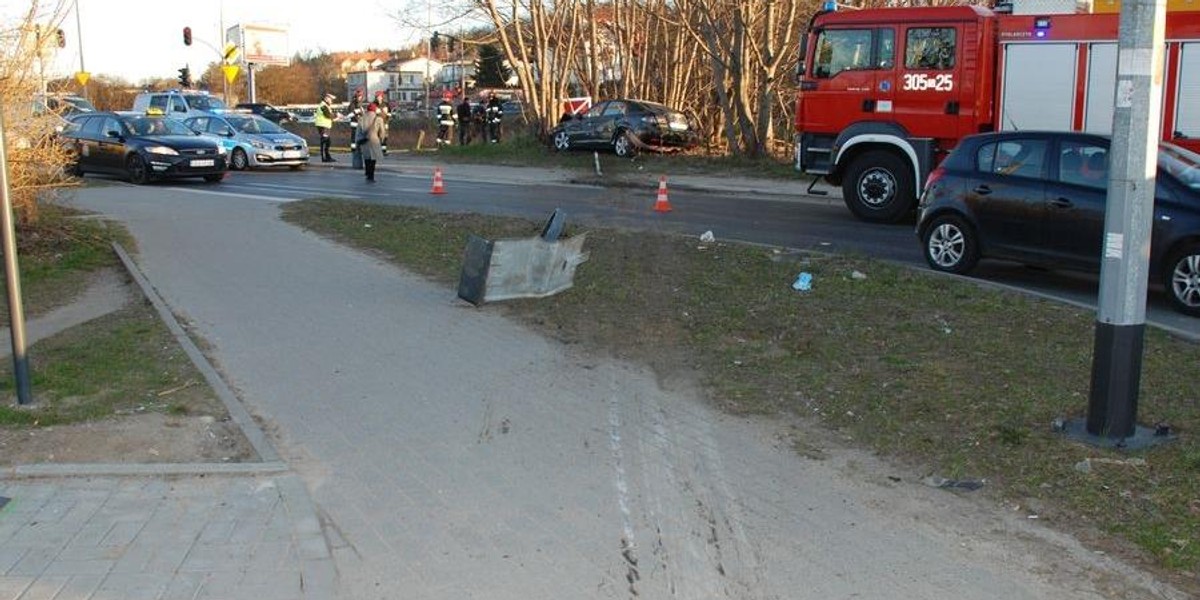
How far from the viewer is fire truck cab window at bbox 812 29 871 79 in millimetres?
15953

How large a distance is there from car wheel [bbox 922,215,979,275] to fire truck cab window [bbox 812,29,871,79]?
207 inches

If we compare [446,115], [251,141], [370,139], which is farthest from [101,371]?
[446,115]

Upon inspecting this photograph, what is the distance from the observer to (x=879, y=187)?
15.8 m

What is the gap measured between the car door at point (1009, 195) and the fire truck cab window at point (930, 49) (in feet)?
15.3

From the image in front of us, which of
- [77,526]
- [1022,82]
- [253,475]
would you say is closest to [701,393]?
[253,475]

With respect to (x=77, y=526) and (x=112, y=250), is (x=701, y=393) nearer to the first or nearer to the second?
(x=77, y=526)

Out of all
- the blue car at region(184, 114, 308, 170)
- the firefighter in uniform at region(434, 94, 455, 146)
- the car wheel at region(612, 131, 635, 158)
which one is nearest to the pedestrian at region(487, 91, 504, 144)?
the firefighter in uniform at region(434, 94, 455, 146)

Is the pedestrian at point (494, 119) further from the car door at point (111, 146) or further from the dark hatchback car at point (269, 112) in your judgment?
the dark hatchback car at point (269, 112)

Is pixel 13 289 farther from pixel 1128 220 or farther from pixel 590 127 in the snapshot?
pixel 590 127

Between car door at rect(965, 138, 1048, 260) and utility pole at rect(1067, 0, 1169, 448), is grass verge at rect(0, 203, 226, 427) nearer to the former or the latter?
utility pole at rect(1067, 0, 1169, 448)

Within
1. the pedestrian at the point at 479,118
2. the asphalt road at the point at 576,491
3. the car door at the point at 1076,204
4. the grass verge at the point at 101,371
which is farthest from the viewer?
the pedestrian at the point at 479,118

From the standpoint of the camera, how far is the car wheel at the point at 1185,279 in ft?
31.0

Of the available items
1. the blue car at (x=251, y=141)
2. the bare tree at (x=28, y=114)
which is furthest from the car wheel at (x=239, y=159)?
the bare tree at (x=28, y=114)

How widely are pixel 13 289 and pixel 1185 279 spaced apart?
9.23m
